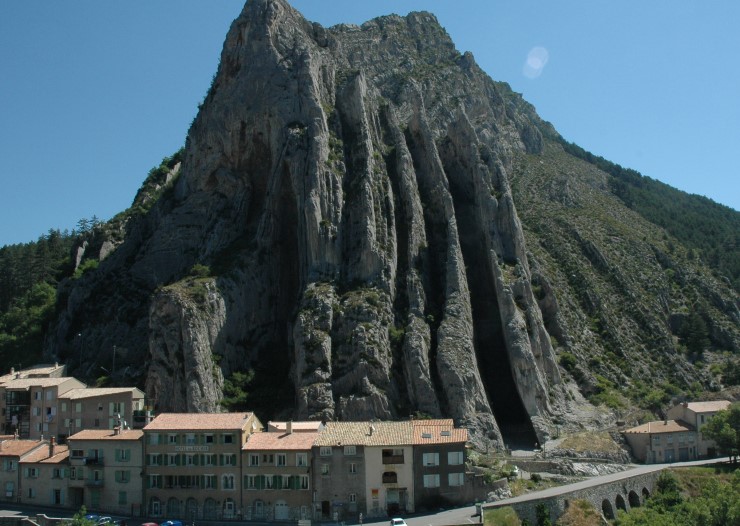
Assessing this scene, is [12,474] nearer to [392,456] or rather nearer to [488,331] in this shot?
[392,456]

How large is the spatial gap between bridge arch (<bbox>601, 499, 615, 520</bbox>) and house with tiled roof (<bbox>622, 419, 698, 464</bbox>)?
21299 mm

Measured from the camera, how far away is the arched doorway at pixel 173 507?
240ft

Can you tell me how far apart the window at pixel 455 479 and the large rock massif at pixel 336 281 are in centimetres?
1809

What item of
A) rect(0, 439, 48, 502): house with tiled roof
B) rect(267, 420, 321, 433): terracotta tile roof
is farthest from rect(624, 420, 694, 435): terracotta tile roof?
rect(0, 439, 48, 502): house with tiled roof

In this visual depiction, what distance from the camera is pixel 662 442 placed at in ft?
315

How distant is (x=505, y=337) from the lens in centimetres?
10469

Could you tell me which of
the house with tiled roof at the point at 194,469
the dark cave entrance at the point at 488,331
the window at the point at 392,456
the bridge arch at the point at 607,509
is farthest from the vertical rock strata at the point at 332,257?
the bridge arch at the point at 607,509

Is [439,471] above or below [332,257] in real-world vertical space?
below

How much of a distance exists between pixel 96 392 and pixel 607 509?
5231cm

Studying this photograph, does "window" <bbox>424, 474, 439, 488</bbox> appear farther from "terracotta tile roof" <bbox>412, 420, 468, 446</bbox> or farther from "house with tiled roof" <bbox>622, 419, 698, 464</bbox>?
"house with tiled roof" <bbox>622, 419, 698, 464</bbox>

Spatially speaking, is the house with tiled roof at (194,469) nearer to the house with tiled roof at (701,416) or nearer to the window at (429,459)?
the window at (429,459)

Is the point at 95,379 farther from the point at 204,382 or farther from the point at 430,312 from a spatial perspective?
the point at 430,312

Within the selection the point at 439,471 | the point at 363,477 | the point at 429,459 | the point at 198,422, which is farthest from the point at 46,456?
the point at 439,471

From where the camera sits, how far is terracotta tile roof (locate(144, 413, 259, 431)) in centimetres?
7519
